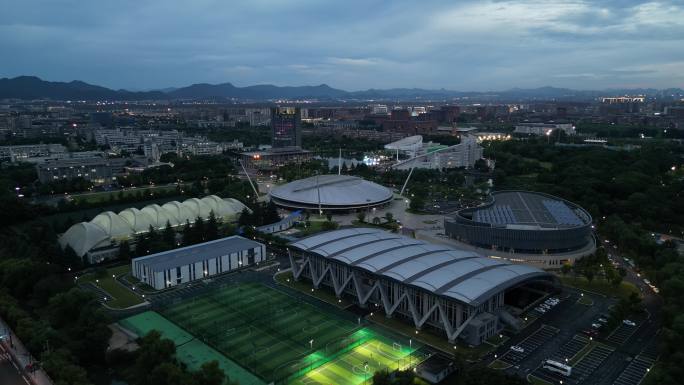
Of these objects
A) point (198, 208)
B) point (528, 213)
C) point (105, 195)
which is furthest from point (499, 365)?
point (105, 195)

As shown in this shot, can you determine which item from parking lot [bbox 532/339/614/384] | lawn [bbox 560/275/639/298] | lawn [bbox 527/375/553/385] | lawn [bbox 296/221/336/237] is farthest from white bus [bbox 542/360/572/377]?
lawn [bbox 296/221/336/237]

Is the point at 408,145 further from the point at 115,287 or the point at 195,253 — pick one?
the point at 115,287

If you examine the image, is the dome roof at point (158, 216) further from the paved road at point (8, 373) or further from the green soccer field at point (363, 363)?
the green soccer field at point (363, 363)

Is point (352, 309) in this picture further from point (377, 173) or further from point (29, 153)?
point (29, 153)

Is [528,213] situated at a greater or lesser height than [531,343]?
greater

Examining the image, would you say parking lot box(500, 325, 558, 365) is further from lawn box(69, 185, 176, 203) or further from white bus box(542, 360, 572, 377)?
lawn box(69, 185, 176, 203)

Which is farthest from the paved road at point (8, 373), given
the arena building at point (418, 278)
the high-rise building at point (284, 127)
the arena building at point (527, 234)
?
the high-rise building at point (284, 127)
